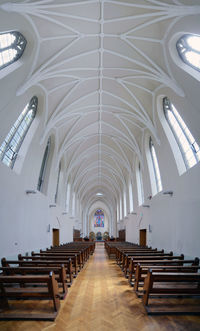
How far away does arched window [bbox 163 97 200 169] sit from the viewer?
10091 mm

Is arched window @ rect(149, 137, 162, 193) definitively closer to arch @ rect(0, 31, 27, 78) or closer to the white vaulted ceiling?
the white vaulted ceiling

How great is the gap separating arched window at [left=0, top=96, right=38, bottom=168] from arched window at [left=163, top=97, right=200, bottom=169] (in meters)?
6.82

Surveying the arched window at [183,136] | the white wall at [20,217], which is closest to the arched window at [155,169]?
the arched window at [183,136]

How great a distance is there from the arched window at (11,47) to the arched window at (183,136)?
7.15m

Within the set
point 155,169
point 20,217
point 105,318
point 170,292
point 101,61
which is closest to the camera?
point 105,318

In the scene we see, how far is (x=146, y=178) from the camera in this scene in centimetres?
1686

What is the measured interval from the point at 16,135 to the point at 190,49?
810cm

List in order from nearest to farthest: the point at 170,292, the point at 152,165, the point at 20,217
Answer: the point at 170,292 < the point at 20,217 < the point at 152,165

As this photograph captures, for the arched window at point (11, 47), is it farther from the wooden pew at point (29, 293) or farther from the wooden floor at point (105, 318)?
the wooden floor at point (105, 318)

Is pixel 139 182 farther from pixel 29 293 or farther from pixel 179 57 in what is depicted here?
pixel 29 293

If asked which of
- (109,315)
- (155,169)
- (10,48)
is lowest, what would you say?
(109,315)

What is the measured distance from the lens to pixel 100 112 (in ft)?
54.4

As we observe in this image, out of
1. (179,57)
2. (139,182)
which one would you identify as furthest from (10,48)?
(139,182)

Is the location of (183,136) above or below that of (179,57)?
below
